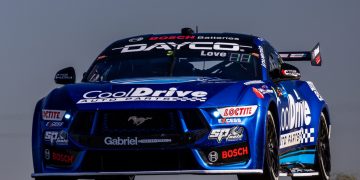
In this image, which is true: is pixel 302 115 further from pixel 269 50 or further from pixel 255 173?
pixel 255 173

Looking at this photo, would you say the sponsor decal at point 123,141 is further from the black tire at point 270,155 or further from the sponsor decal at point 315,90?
the sponsor decal at point 315,90

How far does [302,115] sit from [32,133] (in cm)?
387

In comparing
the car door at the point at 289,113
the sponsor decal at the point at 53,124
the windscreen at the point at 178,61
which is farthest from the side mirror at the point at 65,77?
the car door at the point at 289,113

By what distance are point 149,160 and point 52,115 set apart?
101 centimetres

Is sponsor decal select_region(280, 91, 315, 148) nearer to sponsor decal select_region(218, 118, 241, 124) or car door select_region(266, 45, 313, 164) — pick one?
car door select_region(266, 45, 313, 164)

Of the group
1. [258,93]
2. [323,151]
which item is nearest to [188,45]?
[258,93]

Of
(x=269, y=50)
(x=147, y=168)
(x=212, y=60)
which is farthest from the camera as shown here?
(x=269, y=50)

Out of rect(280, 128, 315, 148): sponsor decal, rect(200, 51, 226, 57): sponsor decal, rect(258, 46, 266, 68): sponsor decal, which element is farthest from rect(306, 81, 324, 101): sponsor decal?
rect(200, 51, 226, 57): sponsor decal

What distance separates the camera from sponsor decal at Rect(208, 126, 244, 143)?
12.5m

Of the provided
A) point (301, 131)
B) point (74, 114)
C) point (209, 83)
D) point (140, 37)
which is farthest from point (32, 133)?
point (301, 131)

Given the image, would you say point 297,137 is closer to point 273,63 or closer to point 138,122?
point 273,63

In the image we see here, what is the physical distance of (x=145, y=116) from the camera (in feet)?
41.1

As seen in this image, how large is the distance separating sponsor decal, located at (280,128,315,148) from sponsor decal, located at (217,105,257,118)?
58.0 inches

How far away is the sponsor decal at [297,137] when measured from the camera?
1438 cm
